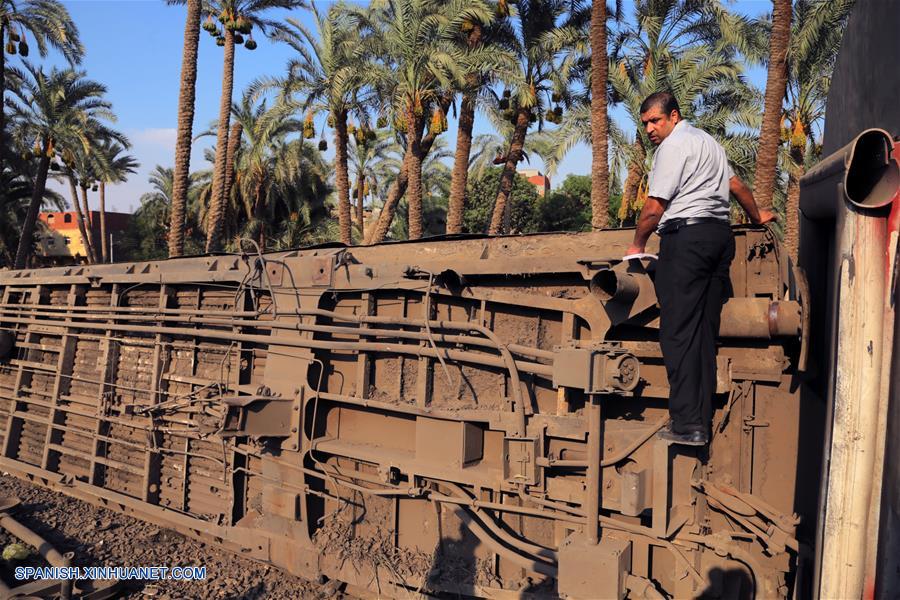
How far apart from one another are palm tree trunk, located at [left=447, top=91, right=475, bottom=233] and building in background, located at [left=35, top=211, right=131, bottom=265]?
36.0 metres

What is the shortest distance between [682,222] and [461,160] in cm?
1502

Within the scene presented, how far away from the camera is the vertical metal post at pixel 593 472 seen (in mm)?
4559

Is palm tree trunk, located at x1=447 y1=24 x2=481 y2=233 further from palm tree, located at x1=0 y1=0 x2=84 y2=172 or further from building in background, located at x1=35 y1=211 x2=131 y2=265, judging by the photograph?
building in background, located at x1=35 y1=211 x2=131 y2=265

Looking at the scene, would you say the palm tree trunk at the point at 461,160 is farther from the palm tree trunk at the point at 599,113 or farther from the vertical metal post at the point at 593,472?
the vertical metal post at the point at 593,472

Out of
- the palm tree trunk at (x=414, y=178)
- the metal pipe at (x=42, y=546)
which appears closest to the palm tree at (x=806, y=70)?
the palm tree trunk at (x=414, y=178)

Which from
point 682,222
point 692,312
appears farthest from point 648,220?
point 692,312

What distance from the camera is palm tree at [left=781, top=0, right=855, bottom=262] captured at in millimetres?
16750

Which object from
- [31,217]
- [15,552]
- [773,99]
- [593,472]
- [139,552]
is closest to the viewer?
[593,472]

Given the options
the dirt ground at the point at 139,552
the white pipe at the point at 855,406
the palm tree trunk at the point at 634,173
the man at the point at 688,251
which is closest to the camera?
the white pipe at the point at 855,406

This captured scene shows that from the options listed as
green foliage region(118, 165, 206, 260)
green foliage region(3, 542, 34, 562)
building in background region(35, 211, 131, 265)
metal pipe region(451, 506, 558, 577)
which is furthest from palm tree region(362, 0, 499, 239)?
building in background region(35, 211, 131, 265)

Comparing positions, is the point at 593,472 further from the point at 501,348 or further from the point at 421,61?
the point at 421,61

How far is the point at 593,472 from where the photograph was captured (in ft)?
15.1

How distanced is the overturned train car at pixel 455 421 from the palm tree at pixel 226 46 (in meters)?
11.8

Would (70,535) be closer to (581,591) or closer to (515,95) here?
(581,591)
